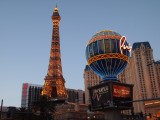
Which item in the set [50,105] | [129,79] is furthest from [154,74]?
[50,105]

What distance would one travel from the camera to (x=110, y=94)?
127 feet

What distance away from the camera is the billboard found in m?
39.0

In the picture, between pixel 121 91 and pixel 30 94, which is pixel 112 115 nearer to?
pixel 121 91

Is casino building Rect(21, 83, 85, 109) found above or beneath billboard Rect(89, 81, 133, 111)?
above

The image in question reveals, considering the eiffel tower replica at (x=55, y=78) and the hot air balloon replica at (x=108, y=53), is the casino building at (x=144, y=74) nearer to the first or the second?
the eiffel tower replica at (x=55, y=78)

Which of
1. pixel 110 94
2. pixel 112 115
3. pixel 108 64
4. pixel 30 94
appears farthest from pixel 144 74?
pixel 110 94

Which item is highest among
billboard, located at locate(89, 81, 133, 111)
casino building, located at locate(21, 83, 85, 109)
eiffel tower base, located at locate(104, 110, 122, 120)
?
casino building, located at locate(21, 83, 85, 109)

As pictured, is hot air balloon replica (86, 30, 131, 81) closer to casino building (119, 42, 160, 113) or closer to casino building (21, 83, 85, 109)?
casino building (119, 42, 160, 113)

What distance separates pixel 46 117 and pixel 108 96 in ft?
55.4

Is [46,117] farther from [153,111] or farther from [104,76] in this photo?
[153,111]

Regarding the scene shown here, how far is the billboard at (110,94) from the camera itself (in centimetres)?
3900

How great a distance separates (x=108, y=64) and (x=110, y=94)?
16.7 ft

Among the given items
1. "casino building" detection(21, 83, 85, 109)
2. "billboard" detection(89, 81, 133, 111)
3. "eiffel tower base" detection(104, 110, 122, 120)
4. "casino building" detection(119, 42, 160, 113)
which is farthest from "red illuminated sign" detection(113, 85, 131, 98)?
"casino building" detection(21, 83, 85, 109)

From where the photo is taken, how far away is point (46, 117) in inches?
1944
